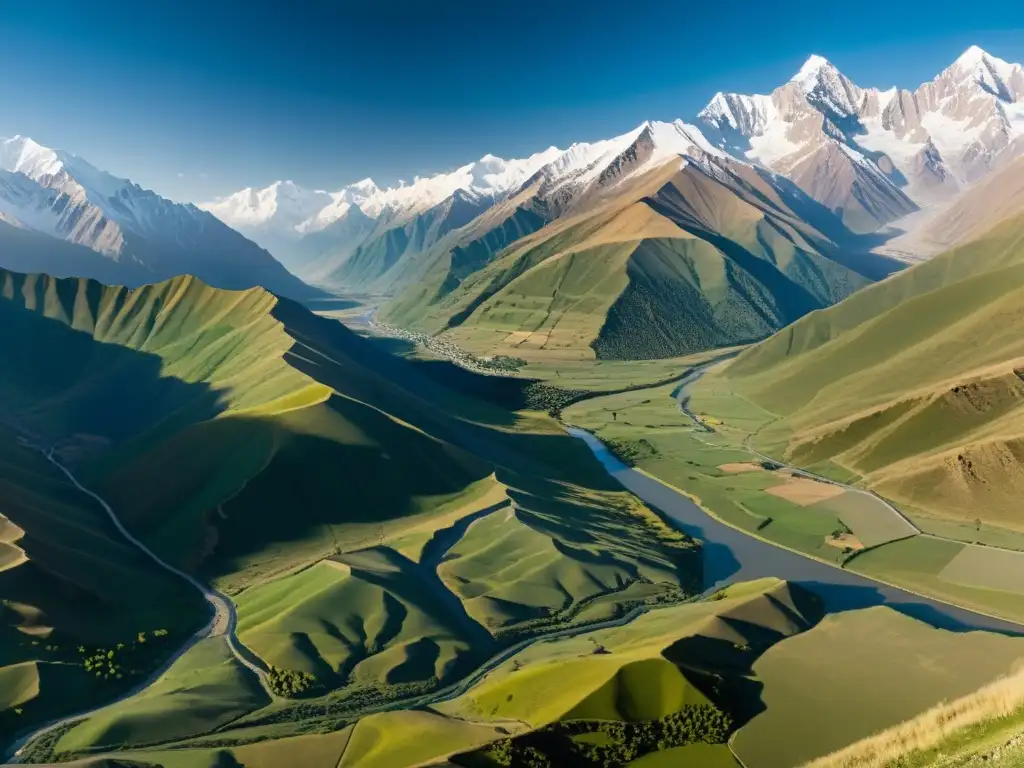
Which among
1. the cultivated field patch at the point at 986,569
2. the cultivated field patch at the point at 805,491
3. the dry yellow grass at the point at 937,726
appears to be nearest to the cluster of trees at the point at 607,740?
the dry yellow grass at the point at 937,726

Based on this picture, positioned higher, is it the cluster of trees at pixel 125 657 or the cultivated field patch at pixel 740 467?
the cultivated field patch at pixel 740 467

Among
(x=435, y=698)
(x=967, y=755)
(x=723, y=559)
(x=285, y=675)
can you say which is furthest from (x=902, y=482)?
(x=967, y=755)

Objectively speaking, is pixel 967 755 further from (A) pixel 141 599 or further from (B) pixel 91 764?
(A) pixel 141 599

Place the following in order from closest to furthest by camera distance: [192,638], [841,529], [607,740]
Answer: [607,740] → [192,638] → [841,529]

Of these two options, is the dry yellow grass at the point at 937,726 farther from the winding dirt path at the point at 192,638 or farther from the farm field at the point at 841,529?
the farm field at the point at 841,529

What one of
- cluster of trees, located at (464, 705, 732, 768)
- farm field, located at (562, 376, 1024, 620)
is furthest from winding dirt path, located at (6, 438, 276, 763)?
farm field, located at (562, 376, 1024, 620)

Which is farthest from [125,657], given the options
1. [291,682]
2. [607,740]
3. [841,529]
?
[841,529]

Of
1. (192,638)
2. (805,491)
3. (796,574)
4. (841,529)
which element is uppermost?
(805,491)

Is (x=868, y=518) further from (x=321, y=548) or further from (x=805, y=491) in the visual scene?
(x=321, y=548)
